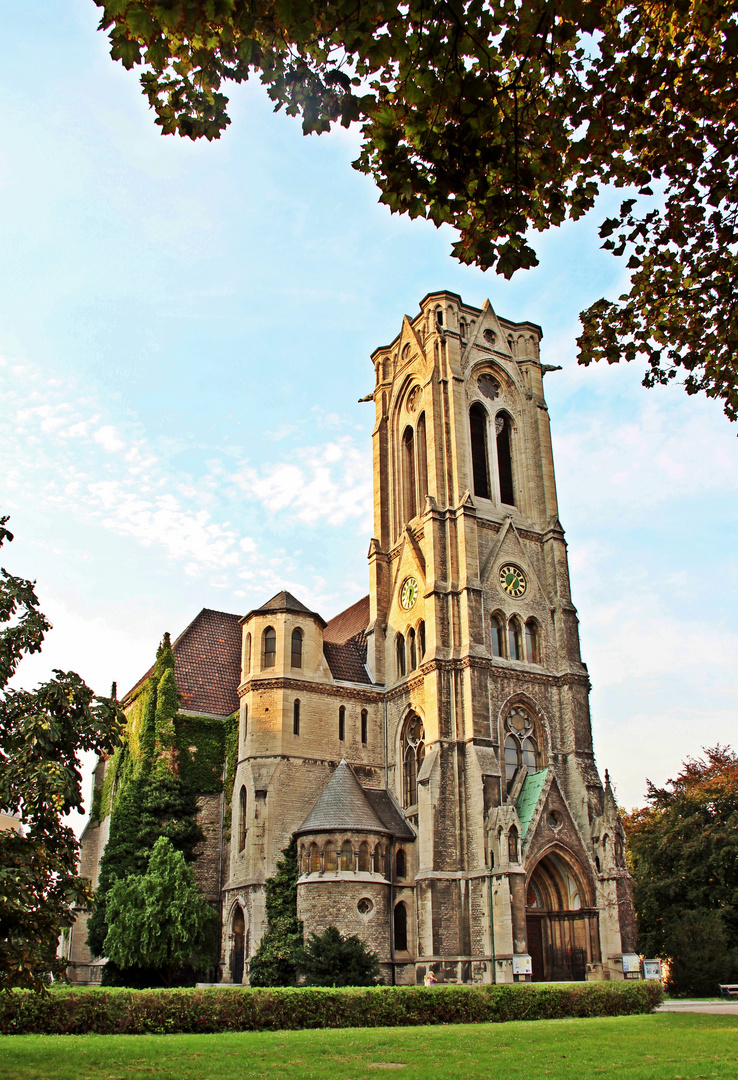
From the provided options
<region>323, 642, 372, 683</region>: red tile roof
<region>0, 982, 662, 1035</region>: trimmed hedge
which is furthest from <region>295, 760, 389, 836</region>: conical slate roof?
<region>0, 982, 662, 1035</region>: trimmed hedge

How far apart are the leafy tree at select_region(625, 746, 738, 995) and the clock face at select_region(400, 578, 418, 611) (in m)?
18.6

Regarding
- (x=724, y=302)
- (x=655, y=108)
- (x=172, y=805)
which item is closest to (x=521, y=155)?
(x=655, y=108)

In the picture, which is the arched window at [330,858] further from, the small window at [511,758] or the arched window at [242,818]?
the small window at [511,758]

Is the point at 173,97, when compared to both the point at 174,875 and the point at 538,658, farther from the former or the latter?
the point at 538,658

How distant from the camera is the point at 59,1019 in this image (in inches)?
731

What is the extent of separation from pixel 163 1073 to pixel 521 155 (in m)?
12.9

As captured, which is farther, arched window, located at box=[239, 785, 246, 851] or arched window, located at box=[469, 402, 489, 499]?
arched window, located at box=[469, 402, 489, 499]

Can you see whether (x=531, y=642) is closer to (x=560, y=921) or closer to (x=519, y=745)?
(x=519, y=745)

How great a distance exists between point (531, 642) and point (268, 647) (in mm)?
12265

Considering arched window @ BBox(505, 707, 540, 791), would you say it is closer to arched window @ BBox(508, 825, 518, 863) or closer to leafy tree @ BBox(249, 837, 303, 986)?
arched window @ BBox(508, 825, 518, 863)

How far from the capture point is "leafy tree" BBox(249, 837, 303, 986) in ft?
104

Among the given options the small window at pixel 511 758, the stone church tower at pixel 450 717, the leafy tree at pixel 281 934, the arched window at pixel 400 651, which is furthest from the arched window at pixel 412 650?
the leafy tree at pixel 281 934

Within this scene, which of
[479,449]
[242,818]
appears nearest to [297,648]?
[242,818]

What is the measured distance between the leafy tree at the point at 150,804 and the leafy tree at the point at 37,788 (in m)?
19.7
